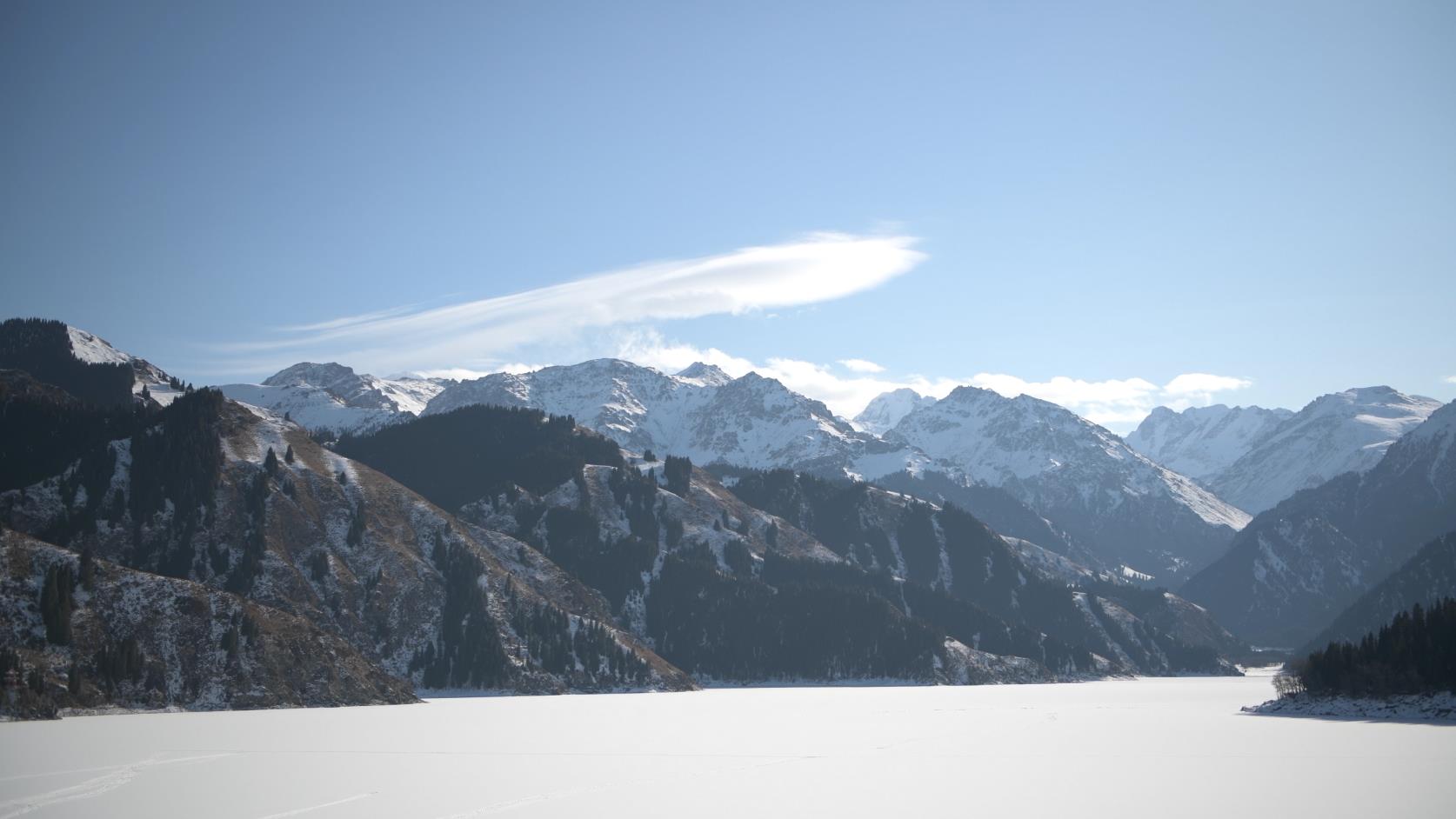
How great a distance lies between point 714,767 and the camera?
3219 inches

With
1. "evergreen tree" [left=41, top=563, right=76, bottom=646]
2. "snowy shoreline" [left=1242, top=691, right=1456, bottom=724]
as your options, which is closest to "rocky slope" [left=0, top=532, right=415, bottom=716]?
"evergreen tree" [left=41, top=563, right=76, bottom=646]

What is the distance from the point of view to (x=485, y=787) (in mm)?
70688

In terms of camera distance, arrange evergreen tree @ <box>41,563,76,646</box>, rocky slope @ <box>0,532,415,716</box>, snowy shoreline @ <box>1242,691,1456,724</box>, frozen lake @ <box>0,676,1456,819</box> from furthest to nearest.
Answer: evergreen tree @ <box>41,563,76,646</box>, rocky slope @ <box>0,532,415,716</box>, snowy shoreline @ <box>1242,691,1456,724</box>, frozen lake @ <box>0,676,1456,819</box>

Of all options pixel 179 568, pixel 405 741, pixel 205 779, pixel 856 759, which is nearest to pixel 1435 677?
pixel 856 759

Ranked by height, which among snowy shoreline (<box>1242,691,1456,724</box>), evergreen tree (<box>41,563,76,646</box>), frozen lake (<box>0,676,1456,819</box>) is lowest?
snowy shoreline (<box>1242,691,1456,724</box>)

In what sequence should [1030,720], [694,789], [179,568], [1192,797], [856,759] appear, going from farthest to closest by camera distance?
[179,568] → [1030,720] → [856,759] → [694,789] → [1192,797]

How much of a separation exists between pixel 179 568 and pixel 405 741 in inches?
4178

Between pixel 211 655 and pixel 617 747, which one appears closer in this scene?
pixel 617 747

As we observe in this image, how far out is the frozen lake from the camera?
6197cm

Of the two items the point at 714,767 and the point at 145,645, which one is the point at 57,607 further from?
the point at 714,767

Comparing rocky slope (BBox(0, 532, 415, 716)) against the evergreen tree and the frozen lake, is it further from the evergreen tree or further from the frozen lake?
the frozen lake

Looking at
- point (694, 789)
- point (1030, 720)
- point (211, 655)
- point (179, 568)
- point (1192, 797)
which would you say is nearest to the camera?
point (1192, 797)

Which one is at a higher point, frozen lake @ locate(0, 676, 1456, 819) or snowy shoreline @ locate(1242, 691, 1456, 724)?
frozen lake @ locate(0, 676, 1456, 819)

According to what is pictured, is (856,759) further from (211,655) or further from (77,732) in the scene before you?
(211,655)
